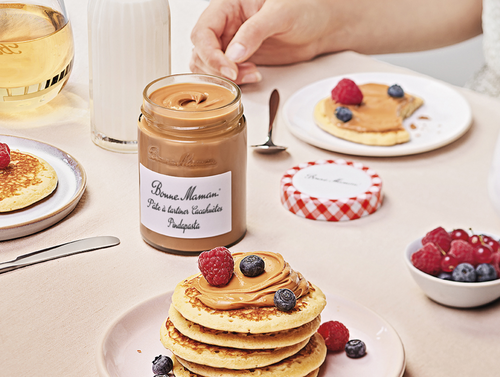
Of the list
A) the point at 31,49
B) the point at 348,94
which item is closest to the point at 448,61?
the point at 348,94

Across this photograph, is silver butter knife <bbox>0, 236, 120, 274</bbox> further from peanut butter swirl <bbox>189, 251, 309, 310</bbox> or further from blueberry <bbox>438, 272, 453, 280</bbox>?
blueberry <bbox>438, 272, 453, 280</bbox>

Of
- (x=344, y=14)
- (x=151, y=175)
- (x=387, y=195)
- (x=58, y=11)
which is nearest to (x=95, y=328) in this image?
(x=151, y=175)

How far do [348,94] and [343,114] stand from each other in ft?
0.22

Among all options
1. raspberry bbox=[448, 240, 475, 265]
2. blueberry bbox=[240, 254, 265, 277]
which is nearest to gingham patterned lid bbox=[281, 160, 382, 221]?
raspberry bbox=[448, 240, 475, 265]

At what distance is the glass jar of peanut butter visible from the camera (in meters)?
0.86

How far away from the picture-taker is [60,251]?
92cm

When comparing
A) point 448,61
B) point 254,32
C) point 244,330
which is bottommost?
point 448,61

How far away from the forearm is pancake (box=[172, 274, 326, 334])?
3.74 feet

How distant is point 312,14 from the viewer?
1639mm

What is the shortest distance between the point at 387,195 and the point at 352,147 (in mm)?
156

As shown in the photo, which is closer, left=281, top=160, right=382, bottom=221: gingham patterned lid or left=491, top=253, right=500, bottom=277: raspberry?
left=491, top=253, right=500, bottom=277: raspberry

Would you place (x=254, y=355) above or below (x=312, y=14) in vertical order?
below

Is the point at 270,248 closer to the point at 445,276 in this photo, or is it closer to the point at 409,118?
the point at 445,276

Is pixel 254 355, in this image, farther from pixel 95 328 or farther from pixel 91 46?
pixel 91 46
